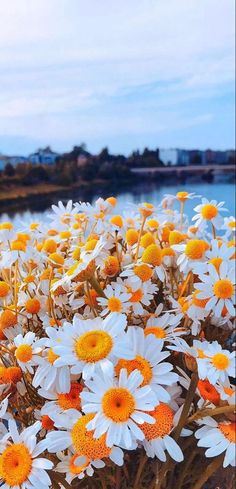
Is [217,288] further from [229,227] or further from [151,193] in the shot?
[151,193]

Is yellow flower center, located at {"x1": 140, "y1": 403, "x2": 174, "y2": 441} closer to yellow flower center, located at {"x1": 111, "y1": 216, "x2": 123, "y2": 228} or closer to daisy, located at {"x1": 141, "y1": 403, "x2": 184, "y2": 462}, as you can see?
Answer: daisy, located at {"x1": 141, "y1": 403, "x2": 184, "y2": 462}

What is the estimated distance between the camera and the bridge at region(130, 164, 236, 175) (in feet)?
4.07

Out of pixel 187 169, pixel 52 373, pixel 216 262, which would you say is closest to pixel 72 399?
pixel 52 373

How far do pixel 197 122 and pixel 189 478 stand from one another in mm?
1066

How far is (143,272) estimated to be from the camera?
1.14 ft

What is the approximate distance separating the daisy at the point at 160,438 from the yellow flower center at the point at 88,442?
0.07 feet

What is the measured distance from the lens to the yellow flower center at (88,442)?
269mm

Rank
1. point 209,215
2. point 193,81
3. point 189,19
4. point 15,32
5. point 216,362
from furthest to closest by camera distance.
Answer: point 193,81
point 189,19
point 15,32
point 209,215
point 216,362

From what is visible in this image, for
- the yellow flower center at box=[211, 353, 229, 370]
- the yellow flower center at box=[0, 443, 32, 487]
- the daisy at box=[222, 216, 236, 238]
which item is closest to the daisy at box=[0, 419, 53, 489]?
the yellow flower center at box=[0, 443, 32, 487]

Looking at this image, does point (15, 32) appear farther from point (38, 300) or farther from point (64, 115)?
point (38, 300)

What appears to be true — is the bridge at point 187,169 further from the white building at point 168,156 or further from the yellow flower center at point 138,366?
the yellow flower center at point 138,366

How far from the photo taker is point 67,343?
0.94 ft

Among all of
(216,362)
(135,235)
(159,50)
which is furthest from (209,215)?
(159,50)

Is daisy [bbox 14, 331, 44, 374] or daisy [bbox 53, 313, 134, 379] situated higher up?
daisy [bbox 53, 313, 134, 379]
